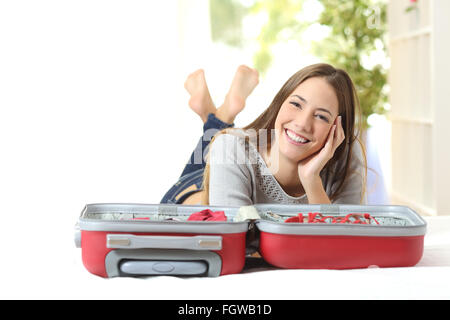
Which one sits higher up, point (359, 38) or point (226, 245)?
point (359, 38)

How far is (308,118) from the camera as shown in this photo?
118 centimetres

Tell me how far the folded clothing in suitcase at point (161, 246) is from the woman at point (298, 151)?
1.01ft

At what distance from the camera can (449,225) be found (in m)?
1.24

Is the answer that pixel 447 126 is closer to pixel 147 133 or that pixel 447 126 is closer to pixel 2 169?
pixel 147 133

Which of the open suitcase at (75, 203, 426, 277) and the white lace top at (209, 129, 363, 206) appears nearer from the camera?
the open suitcase at (75, 203, 426, 277)

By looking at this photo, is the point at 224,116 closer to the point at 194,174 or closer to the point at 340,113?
the point at 194,174

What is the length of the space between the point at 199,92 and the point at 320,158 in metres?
0.41

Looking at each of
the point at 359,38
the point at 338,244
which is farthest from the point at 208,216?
the point at 359,38

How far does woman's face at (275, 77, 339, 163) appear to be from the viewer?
1185mm

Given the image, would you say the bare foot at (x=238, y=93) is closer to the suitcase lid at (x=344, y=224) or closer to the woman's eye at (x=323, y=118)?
the woman's eye at (x=323, y=118)

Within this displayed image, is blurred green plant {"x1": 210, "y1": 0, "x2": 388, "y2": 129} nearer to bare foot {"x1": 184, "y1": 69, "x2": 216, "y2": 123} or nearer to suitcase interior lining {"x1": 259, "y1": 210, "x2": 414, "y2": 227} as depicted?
bare foot {"x1": 184, "y1": 69, "x2": 216, "y2": 123}

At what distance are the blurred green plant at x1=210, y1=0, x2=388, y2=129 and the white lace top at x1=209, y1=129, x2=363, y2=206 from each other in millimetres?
1709

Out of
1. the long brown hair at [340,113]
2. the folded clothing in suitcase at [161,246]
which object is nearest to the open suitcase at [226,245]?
the folded clothing in suitcase at [161,246]

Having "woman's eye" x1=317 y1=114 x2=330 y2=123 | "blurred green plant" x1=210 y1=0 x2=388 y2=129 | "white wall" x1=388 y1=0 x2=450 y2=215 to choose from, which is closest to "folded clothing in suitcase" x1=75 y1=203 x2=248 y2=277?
"woman's eye" x1=317 y1=114 x2=330 y2=123
